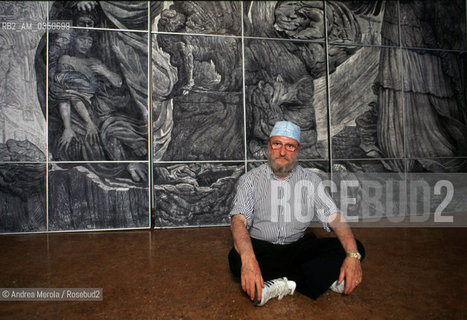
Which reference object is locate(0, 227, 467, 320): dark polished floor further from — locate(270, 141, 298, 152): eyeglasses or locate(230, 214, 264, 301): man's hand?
locate(270, 141, 298, 152): eyeglasses

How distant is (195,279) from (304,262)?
0.77 metres

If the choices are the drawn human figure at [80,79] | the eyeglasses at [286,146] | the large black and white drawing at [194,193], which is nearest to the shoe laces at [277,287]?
the eyeglasses at [286,146]

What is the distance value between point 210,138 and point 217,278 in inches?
83.3

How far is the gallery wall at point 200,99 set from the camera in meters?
3.40

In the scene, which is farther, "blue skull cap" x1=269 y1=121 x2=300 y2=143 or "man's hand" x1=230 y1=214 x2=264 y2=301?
"blue skull cap" x1=269 y1=121 x2=300 y2=143

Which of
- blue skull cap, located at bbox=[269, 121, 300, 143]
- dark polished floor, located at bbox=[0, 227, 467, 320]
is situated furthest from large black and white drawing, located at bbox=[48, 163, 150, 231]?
blue skull cap, located at bbox=[269, 121, 300, 143]

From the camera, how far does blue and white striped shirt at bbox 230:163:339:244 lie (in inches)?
68.7

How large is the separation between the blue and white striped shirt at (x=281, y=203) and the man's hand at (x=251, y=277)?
35 cm

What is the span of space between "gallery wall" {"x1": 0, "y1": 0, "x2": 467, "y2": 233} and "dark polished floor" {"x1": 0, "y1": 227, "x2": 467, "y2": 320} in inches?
25.5

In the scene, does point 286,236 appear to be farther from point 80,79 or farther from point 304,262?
point 80,79

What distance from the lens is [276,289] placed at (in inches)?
59.1

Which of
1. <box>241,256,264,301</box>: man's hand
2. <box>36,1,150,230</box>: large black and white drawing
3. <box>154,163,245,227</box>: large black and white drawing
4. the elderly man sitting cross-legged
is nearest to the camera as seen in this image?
<box>241,256,264,301</box>: man's hand

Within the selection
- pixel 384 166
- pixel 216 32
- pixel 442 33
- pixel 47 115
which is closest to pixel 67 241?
pixel 47 115

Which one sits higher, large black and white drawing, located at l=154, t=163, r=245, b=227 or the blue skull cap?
the blue skull cap
